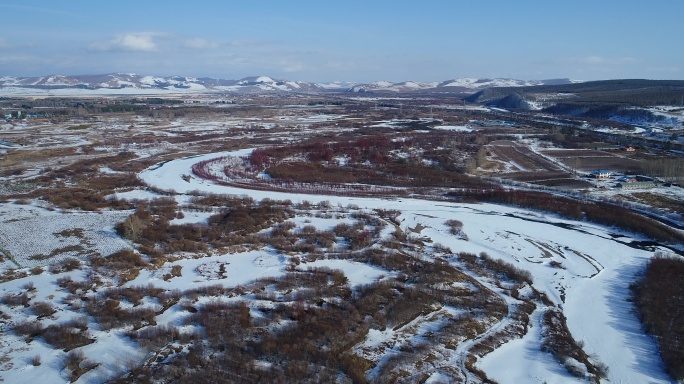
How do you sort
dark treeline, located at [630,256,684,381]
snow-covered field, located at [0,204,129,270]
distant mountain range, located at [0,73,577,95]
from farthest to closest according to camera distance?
1. distant mountain range, located at [0,73,577,95]
2. snow-covered field, located at [0,204,129,270]
3. dark treeline, located at [630,256,684,381]

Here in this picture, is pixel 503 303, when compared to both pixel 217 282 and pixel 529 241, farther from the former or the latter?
pixel 217 282

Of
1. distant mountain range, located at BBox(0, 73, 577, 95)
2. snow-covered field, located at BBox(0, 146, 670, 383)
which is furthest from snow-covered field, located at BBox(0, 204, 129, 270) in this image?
distant mountain range, located at BBox(0, 73, 577, 95)

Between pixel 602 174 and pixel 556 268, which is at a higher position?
pixel 602 174

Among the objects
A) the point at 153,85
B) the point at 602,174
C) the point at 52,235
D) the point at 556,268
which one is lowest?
the point at 556,268

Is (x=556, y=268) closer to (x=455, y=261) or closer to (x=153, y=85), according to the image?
(x=455, y=261)

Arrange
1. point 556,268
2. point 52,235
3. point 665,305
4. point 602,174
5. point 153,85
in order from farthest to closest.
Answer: point 153,85, point 602,174, point 52,235, point 556,268, point 665,305

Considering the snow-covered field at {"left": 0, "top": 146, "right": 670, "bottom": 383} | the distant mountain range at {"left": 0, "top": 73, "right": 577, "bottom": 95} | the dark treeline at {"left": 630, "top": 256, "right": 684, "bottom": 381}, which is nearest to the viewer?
the snow-covered field at {"left": 0, "top": 146, "right": 670, "bottom": 383}

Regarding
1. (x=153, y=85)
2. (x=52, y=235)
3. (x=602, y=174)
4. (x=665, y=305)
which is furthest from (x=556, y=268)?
(x=153, y=85)

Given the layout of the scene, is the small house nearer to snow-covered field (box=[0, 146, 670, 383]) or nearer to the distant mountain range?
snow-covered field (box=[0, 146, 670, 383])

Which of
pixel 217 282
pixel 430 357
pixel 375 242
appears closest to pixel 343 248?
pixel 375 242

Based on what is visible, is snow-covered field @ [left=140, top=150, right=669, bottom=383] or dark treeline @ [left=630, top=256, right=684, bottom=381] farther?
dark treeline @ [left=630, top=256, right=684, bottom=381]
